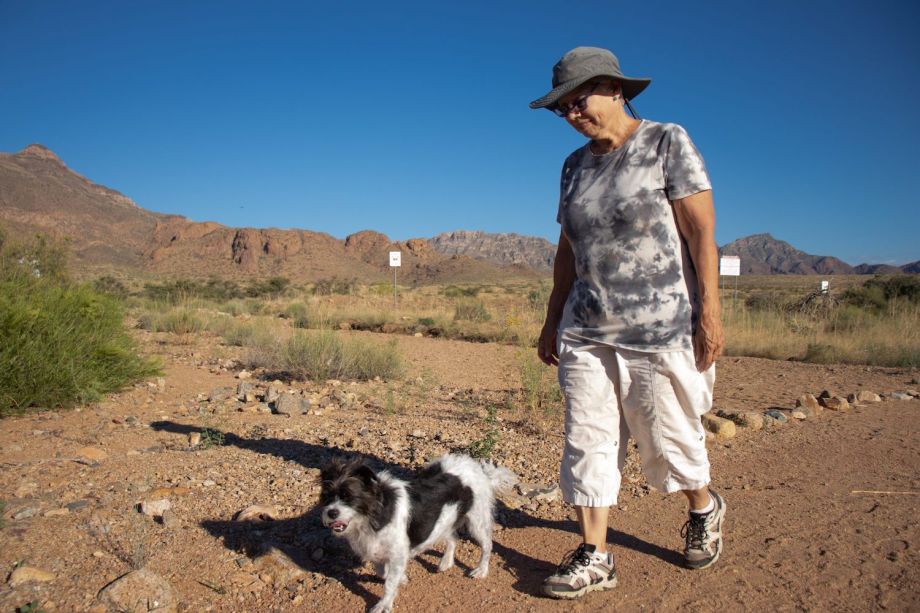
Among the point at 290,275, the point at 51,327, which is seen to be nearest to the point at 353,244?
the point at 290,275

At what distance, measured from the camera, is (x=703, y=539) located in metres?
2.95

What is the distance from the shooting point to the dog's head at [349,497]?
2.67 m

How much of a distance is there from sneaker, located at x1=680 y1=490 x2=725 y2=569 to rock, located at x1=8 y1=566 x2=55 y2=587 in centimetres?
304

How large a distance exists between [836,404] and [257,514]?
232 inches

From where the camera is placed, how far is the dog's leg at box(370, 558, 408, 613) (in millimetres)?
2742

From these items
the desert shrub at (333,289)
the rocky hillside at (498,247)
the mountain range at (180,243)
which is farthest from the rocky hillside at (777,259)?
the desert shrub at (333,289)

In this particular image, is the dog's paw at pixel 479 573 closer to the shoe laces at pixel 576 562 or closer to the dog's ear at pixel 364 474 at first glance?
the shoe laces at pixel 576 562

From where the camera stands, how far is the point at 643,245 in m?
2.62

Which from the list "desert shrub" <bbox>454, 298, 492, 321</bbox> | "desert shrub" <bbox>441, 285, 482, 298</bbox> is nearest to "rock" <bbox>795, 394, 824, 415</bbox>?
"desert shrub" <bbox>454, 298, 492, 321</bbox>

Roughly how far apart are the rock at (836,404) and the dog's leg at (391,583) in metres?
5.56

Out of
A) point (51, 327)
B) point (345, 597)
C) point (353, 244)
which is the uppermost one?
point (353, 244)

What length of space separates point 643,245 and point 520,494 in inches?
85.4

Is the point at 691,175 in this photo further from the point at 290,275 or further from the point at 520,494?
the point at 290,275

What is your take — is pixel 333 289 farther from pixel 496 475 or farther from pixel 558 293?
pixel 558 293
